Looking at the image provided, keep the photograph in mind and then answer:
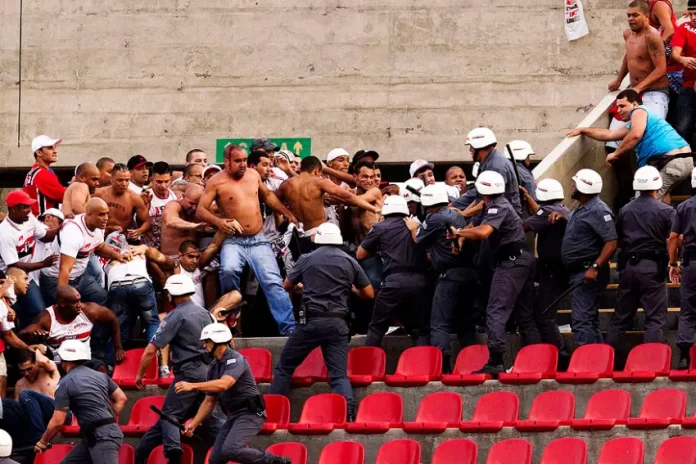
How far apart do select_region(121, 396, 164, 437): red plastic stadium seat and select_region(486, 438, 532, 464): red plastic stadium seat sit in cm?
304

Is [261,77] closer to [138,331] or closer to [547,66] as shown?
[547,66]

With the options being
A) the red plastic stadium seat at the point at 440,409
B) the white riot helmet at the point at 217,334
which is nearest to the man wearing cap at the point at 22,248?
the white riot helmet at the point at 217,334

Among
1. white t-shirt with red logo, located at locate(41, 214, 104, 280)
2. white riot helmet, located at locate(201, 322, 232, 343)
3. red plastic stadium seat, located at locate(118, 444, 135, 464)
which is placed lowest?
red plastic stadium seat, located at locate(118, 444, 135, 464)

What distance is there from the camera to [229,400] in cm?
1297

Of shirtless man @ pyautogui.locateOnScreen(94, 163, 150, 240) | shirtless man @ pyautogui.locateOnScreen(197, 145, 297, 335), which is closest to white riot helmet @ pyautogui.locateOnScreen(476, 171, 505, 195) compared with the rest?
shirtless man @ pyautogui.locateOnScreen(197, 145, 297, 335)

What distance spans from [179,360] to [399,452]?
202 cm

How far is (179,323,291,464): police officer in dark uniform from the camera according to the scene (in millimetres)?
12789

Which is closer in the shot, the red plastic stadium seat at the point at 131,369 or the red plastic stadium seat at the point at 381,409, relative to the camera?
the red plastic stadium seat at the point at 381,409

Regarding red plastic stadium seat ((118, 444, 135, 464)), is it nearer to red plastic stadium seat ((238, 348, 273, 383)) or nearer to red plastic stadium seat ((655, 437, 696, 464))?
red plastic stadium seat ((238, 348, 273, 383))

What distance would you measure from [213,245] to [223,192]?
507 mm

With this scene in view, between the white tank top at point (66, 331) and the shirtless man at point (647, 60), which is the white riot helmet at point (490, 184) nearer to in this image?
the shirtless man at point (647, 60)

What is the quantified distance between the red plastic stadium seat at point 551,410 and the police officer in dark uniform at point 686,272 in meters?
1.19

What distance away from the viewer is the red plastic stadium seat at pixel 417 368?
13.9 metres

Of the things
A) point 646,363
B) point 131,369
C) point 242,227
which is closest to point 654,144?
point 646,363
